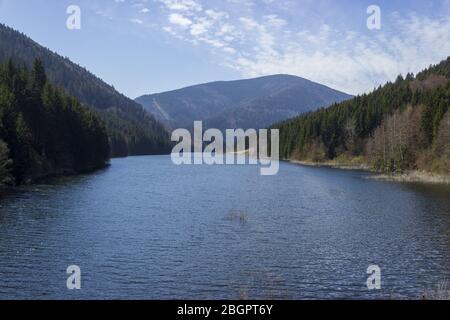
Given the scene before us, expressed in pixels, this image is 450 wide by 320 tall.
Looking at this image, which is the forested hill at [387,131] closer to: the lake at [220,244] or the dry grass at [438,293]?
the lake at [220,244]

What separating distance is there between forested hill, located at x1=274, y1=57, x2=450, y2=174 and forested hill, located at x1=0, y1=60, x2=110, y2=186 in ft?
234

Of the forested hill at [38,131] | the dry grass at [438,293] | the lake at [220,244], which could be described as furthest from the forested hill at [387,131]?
the forested hill at [38,131]

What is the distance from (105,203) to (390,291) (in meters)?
38.6

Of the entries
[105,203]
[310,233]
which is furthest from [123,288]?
[105,203]

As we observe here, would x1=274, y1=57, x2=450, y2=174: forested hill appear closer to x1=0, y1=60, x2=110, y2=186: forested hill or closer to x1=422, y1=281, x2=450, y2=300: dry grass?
x1=422, y1=281, x2=450, y2=300: dry grass

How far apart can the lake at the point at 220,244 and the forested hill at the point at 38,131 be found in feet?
32.6

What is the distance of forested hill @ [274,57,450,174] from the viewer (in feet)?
316

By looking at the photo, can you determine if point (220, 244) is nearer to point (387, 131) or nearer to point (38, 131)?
point (38, 131)

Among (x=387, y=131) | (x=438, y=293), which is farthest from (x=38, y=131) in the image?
(x=438, y=293)

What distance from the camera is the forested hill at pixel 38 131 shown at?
7162 centimetres

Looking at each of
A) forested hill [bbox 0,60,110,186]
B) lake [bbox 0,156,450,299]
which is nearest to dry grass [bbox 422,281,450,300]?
lake [bbox 0,156,450,299]

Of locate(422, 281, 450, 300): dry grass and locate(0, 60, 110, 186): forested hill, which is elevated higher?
locate(0, 60, 110, 186): forested hill

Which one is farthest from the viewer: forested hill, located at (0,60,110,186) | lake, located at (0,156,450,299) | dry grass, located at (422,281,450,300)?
forested hill, located at (0,60,110,186)
